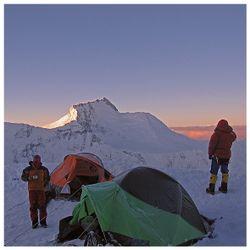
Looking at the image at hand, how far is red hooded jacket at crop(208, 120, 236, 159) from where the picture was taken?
1100cm

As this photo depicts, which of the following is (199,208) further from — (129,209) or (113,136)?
(113,136)

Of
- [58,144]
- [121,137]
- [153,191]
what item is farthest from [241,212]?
[121,137]

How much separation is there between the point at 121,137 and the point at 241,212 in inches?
2453

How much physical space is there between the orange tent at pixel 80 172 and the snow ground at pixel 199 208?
909 mm

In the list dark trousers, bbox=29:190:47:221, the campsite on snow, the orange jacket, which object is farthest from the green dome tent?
the orange jacket

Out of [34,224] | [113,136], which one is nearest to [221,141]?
[34,224]

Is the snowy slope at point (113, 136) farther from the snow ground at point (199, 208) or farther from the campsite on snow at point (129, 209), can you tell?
the campsite on snow at point (129, 209)

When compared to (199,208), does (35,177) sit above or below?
above

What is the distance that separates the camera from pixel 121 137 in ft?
236

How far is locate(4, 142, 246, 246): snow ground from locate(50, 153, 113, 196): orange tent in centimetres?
91

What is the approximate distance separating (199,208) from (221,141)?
1.86 metres

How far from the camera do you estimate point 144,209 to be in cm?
821

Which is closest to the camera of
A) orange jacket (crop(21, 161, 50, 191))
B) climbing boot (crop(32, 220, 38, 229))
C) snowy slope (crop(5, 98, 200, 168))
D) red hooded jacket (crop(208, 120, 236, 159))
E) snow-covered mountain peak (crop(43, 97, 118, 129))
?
climbing boot (crop(32, 220, 38, 229))

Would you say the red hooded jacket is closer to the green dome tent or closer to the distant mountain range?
the green dome tent
